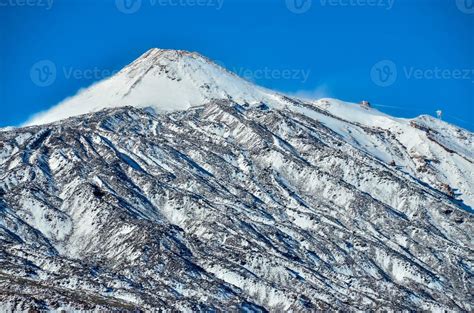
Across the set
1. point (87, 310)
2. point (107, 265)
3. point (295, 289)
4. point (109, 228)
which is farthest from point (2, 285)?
point (295, 289)

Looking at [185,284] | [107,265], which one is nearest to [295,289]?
[185,284]

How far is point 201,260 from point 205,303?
22.6m

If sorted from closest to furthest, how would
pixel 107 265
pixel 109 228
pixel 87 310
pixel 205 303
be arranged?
pixel 87 310 → pixel 205 303 → pixel 107 265 → pixel 109 228

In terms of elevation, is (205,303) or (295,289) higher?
(295,289)

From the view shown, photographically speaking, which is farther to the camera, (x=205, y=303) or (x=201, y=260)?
(x=201, y=260)

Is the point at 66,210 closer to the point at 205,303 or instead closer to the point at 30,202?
the point at 30,202

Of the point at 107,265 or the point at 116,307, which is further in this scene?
the point at 107,265

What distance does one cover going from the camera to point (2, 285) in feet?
467

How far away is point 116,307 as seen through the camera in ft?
465

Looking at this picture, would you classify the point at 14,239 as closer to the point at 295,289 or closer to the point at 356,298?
the point at 295,289

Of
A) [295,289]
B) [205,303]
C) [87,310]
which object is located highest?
[295,289]

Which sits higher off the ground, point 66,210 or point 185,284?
point 66,210

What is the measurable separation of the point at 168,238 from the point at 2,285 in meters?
50.7

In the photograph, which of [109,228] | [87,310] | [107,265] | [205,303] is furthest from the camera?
[109,228]
